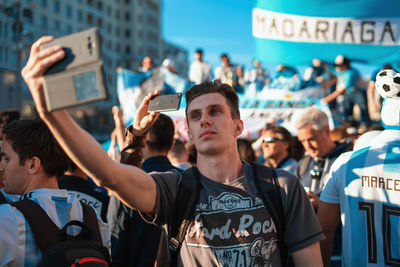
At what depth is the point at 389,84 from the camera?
8.45 ft

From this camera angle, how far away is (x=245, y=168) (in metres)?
2.31

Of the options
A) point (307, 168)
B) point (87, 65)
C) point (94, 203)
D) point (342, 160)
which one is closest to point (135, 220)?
point (94, 203)

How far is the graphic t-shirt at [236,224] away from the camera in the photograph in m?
2.04

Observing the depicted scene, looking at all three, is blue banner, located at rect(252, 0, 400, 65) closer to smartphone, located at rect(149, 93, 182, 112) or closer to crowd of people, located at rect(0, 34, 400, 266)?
crowd of people, located at rect(0, 34, 400, 266)

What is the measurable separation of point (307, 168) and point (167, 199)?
2.51 m

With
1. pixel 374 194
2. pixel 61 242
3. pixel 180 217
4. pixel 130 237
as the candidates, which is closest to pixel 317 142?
pixel 374 194

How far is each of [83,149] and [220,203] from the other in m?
0.76

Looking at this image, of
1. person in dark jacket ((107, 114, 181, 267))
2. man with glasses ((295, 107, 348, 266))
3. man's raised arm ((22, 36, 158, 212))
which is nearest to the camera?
man's raised arm ((22, 36, 158, 212))

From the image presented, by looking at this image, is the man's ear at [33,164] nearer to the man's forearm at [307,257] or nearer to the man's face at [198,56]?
the man's forearm at [307,257]

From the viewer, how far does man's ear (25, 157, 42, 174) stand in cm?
231

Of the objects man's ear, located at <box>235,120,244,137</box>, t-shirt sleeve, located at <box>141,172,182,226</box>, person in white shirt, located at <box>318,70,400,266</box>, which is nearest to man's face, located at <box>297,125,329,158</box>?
person in white shirt, located at <box>318,70,400,266</box>

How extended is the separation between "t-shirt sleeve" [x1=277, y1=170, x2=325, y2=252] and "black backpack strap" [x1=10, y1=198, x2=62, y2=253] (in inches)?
42.4

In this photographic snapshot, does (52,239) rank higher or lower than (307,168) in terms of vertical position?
higher

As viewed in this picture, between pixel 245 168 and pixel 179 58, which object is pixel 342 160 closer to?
pixel 245 168
